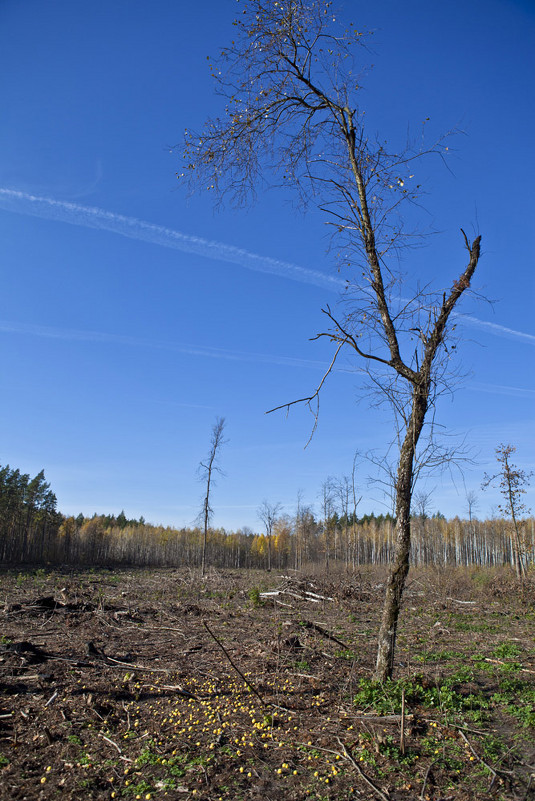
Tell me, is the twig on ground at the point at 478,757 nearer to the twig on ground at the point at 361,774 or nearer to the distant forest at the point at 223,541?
the twig on ground at the point at 361,774

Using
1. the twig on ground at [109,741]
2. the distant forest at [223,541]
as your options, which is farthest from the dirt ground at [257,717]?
the distant forest at [223,541]

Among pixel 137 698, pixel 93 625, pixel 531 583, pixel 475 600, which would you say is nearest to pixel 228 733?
pixel 137 698

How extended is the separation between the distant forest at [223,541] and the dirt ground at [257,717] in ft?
100.0

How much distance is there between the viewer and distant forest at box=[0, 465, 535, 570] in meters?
51.1

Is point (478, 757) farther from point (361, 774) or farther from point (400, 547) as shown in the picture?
point (400, 547)

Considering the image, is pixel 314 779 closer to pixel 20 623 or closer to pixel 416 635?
pixel 416 635

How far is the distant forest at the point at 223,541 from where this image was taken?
51.1 meters

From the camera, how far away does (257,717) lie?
219 inches

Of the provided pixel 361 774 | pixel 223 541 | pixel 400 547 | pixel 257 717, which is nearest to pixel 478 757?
pixel 361 774

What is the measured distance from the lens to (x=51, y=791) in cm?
405

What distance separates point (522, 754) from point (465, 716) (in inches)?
32.5

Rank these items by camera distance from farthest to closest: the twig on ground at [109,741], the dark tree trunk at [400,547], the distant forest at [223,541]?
the distant forest at [223,541] → the dark tree trunk at [400,547] → the twig on ground at [109,741]

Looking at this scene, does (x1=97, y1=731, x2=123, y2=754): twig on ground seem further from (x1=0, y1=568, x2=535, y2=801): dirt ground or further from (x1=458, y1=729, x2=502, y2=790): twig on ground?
(x1=458, y1=729, x2=502, y2=790): twig on ground

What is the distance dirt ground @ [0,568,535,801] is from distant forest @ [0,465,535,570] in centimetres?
3047
